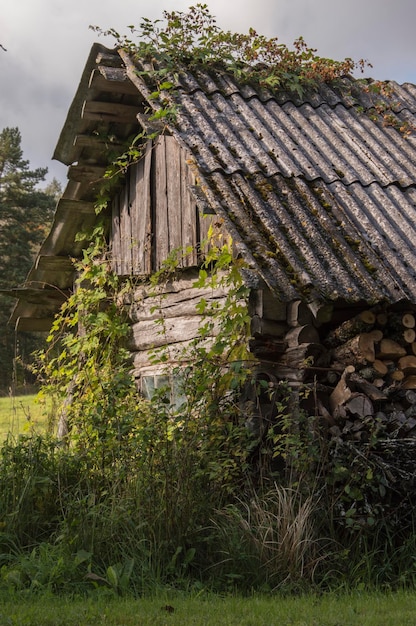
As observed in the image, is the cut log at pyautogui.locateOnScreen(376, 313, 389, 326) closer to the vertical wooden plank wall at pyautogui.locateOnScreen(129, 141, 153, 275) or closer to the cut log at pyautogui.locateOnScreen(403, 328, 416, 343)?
the cut log at pyautogui.locateOnScreen(403, 328, 416, 343)

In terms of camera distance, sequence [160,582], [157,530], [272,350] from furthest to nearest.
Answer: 1. [272,350]
2. [157,530]
3. [160,582]

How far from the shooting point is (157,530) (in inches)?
230

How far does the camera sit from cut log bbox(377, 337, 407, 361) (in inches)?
273

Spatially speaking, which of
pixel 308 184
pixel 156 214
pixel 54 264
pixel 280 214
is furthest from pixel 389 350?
pixel 54 264

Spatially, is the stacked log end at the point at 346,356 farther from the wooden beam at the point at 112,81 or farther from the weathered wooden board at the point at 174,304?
the wooden beam at the point at 112,81

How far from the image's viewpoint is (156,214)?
31.1ft

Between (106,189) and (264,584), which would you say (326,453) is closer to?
(264,584)

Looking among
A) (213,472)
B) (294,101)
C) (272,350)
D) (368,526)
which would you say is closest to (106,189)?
(294,101)

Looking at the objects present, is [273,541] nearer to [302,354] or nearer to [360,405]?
[360,405]

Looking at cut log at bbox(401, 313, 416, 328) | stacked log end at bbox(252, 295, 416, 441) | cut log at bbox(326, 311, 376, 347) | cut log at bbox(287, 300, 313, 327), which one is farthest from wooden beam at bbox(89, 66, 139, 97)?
cut log at bbox(401, 313, 416, 328)

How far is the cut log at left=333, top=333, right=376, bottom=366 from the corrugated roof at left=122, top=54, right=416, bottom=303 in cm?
36

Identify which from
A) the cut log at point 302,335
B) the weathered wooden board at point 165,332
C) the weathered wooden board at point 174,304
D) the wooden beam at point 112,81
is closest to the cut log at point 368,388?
the cut log at point 302,335

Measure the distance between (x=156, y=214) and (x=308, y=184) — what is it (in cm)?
220

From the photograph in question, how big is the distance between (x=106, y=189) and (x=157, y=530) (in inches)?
219
